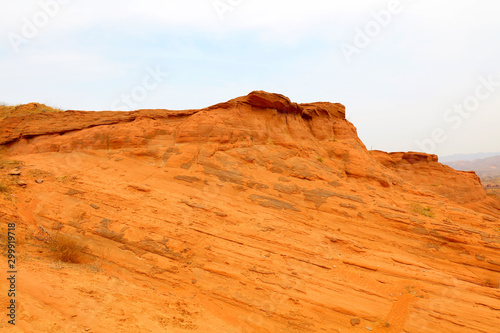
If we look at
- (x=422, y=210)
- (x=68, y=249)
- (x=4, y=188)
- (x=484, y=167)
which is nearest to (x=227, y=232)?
(x=68, y=249)

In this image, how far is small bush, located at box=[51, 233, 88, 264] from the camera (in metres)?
6.68

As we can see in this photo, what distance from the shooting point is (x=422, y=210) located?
994 cm

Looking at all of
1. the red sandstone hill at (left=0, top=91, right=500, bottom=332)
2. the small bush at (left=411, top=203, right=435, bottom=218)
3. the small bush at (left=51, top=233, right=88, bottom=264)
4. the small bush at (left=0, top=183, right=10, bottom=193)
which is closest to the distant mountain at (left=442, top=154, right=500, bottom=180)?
the small bush at (left=411, top=203, right=435, bottom=218)

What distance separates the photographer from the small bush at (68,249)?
6.68m

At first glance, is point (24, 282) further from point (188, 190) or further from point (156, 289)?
point (188, 190)

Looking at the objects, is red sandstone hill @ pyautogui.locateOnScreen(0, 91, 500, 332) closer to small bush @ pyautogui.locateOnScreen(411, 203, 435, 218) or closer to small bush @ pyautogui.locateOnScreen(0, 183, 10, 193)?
small bush @ pyautogui.locateOnScreen(411, 203, 435, 218)

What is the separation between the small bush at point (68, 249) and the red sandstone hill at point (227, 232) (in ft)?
0.15

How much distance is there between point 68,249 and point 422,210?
10.4 meters

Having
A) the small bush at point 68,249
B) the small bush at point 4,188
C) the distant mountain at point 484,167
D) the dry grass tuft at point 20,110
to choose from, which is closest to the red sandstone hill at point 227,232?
the small bush at point 68,249

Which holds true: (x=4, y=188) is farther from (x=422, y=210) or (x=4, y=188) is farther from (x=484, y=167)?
(x=484, y=167)

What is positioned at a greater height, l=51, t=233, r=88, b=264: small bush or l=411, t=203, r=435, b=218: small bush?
l=411, t=203, r=435, b=218: small bush

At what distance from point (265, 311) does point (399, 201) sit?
6.99m

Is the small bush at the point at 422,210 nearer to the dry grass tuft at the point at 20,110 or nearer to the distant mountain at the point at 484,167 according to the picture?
the dry grass tuft at the point at 20,110

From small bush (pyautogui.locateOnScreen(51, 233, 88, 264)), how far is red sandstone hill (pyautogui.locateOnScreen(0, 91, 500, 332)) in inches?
1.8
